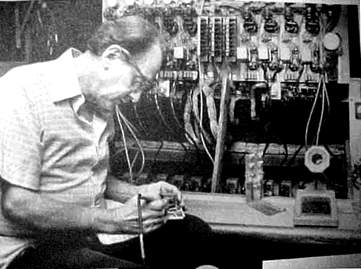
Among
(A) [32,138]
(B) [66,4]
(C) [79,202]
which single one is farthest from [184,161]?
(B) [66,4]

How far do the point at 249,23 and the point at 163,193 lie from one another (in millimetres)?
500

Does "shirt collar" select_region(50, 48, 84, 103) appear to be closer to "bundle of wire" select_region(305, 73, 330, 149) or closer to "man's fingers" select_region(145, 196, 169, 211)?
"man's fingers" select_region(145, 196, 169, 211)

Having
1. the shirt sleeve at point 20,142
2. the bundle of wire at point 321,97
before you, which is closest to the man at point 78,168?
the shirt sleeve at point 20,142

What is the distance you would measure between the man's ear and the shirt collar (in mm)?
72

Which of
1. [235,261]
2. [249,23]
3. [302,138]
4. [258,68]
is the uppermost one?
[249,23]

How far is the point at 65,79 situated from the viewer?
1441 mm

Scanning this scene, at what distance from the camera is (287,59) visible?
1.53 metres

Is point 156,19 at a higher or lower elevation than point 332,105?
higher

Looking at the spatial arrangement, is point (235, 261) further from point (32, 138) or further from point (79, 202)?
point (32, 138)

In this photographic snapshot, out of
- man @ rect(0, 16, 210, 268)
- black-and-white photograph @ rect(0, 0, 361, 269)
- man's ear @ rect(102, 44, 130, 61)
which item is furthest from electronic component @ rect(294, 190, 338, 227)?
man's ear @ rect(102, 44, 130, 61)

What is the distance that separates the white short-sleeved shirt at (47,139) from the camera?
54.8 inches

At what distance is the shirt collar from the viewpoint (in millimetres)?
1425

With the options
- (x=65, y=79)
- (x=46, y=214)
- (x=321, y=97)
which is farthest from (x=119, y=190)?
(x=321, y=97)

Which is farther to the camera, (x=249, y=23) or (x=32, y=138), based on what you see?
(x=249, y=23)
